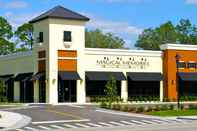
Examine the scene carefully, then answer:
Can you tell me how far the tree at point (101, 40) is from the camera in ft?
361

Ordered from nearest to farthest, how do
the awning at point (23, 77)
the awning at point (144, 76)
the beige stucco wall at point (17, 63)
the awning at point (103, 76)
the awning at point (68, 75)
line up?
the awning at point (68, 75) → the awning at point (103, 76) → the awning at point (23, 77) → the awning at point (144, 76) → the beige stucco wall at point (17, 63)

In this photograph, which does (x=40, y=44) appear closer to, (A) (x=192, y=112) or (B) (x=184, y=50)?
(B) (x=184, y=50)

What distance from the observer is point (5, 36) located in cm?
10762

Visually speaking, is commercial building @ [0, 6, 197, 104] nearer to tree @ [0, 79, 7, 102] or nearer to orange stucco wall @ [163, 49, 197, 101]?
orange stucco wall @ [163, 49, 197, 101]

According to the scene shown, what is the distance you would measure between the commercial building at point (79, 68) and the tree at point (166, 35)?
4447 cm

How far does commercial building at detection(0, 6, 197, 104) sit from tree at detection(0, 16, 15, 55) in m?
37.9

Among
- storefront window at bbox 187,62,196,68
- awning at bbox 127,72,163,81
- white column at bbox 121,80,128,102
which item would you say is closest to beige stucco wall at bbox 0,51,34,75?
white column at bbox 121,80,128,102

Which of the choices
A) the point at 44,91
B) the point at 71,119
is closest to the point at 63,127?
the point at 71,119

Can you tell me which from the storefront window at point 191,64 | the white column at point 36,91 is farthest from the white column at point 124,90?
the white column at point 36,91

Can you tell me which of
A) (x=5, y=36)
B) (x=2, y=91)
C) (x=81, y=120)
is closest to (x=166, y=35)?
(x=5, y=36)

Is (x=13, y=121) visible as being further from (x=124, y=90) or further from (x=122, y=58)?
(x=122, y=58)

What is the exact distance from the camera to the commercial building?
196 feet

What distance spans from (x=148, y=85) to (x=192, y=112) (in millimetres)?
21871

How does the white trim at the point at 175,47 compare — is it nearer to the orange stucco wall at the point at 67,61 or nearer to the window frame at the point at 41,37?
the orange stucco wall at the point at 67,61
